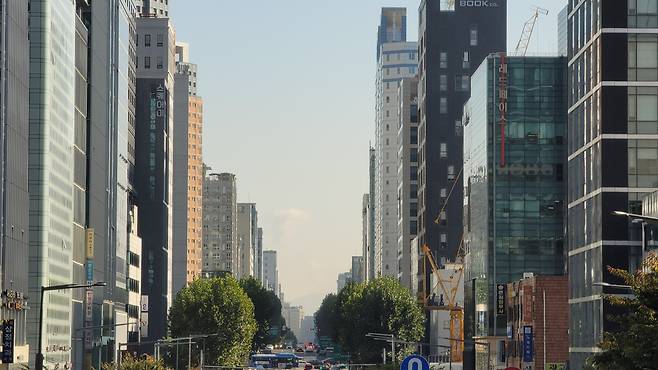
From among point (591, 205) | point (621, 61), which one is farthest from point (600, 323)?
point (621, 61)

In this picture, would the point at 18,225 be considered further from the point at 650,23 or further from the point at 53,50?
the point at 650,23

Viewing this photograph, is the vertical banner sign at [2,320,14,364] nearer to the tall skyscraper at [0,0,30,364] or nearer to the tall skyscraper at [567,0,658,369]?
the tall skyscraper at [0,0,30,364]

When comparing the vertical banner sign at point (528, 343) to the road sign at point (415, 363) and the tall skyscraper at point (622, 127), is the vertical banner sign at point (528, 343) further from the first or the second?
the road sign at point (415, 363)

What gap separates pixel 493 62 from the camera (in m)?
196

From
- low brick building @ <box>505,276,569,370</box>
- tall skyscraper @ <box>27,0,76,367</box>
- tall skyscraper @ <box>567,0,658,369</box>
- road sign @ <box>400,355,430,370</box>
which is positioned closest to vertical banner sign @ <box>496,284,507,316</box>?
low brick building @ <box>505,276,569,370</box>

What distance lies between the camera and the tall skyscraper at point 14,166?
152 m

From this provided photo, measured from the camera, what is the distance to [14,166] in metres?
158

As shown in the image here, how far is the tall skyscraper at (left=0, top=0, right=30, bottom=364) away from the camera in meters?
152

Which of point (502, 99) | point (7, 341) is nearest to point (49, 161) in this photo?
point (7, 341)

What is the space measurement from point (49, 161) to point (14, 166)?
58.7ft

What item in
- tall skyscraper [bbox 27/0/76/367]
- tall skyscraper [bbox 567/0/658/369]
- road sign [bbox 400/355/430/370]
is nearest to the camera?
road sign [bbox 400/355/430/370]

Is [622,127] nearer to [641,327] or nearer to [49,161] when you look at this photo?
[641,327]

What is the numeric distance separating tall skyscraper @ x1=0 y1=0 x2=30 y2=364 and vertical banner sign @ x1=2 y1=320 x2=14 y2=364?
0.86 metres

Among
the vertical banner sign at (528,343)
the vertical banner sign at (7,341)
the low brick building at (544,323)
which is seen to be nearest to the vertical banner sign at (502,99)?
the low brick building at (544,323)
